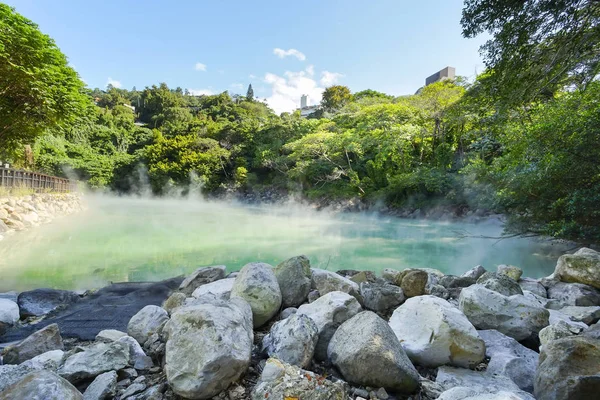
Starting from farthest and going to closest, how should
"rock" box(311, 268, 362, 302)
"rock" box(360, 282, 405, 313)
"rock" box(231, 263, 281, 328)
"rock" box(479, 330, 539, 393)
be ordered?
"rock" box(311, 268, 362, 302)
"rock" box(360, 282, 405, 313)
"rock" box(231, 263, 281, 328)
"rock" box(479, 330, 539, 393)

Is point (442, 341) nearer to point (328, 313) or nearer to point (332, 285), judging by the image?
point (328, 313)

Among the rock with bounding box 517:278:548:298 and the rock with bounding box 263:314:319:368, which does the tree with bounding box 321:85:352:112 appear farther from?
the rock with bounding box 263:314:319:368

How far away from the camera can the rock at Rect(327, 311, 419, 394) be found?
1.36 m

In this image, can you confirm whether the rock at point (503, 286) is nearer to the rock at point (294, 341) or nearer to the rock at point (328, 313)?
the rock at point (328, 313)

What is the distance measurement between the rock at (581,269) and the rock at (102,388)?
146 inches

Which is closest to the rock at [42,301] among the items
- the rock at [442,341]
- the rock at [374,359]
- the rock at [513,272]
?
the rock at [374,359]

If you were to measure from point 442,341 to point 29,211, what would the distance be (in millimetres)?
10080

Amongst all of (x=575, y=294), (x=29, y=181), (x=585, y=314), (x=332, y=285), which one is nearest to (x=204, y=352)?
(x=332, y=285)

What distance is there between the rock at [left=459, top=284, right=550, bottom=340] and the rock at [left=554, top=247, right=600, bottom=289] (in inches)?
55.3

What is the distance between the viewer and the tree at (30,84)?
7.44 m

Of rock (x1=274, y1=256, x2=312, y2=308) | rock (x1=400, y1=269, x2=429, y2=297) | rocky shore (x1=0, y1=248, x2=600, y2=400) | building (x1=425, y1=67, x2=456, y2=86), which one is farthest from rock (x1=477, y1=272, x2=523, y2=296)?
building (x1=425, y1=67, x2=456, y2=86)

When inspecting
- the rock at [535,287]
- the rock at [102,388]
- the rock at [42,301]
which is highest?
the rock at [102,388]

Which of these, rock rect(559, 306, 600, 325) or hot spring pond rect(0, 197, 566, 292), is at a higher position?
rock rect(559, 306, 600, 325)

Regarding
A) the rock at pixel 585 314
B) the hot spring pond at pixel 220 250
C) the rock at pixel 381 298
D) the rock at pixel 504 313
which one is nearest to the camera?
the rock at pixel 504 313
